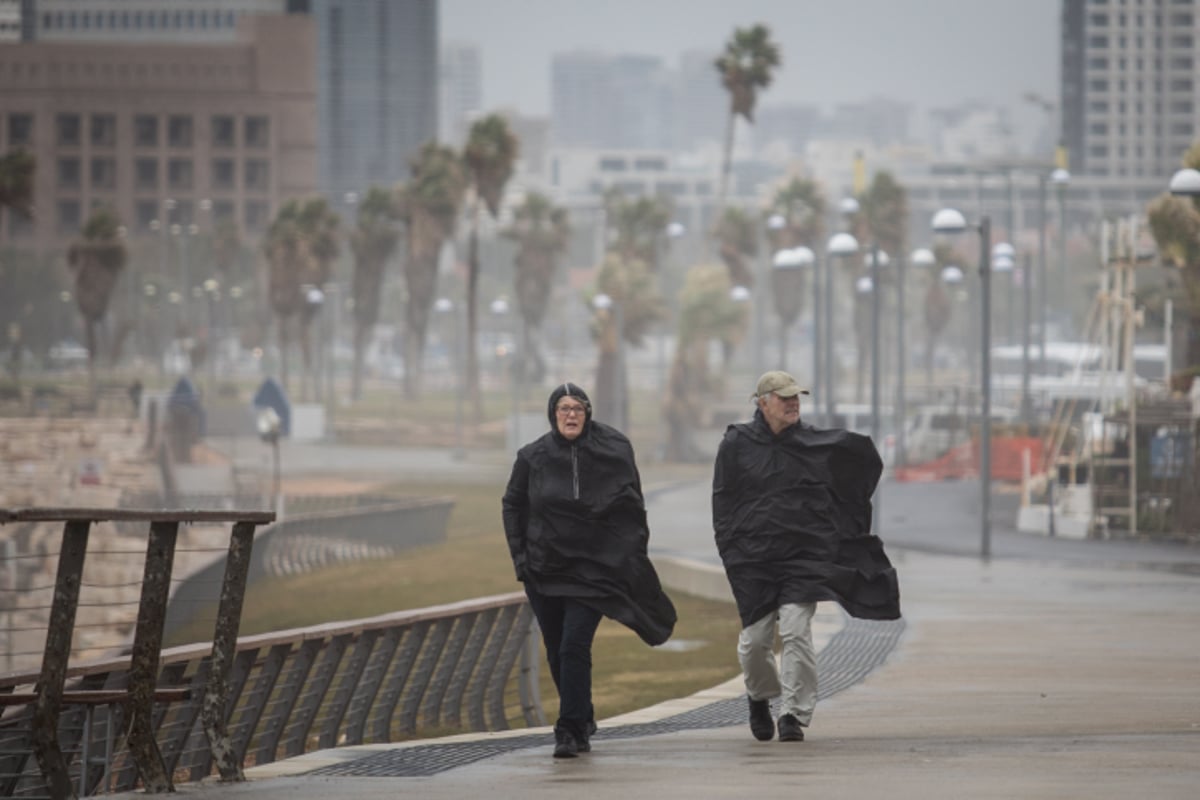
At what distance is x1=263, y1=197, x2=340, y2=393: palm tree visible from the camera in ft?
347

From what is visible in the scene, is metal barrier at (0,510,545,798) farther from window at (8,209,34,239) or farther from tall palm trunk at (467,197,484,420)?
window at (8,209,34,239)

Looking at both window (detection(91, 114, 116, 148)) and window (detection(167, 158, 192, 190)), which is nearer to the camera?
window (detection(167, 158, 192, 190))

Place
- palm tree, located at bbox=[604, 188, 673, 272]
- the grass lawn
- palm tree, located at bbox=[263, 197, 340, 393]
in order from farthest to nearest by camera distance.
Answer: palm tree, located at bbox=[263, 197, 340, 393]
palm tree, located at bbox=[604, 188, 673, 272]
the grass lawn

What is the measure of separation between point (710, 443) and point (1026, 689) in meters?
61.1

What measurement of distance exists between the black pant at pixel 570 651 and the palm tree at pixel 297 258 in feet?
312

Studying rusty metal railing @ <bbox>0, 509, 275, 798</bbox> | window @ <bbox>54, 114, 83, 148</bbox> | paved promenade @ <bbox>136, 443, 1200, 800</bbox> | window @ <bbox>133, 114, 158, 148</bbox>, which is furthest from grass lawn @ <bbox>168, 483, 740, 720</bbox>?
window @ <bbox>54, 114, 83, 148</bbox>

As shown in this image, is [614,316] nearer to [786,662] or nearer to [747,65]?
[747,65]

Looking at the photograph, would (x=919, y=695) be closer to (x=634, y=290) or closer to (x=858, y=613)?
(x=858, y=613)

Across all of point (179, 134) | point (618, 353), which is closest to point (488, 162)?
point (618, 353)

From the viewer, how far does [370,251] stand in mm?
110125

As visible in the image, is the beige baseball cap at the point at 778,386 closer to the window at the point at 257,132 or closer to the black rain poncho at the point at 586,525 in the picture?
the black rain poncho at the point at 586,525

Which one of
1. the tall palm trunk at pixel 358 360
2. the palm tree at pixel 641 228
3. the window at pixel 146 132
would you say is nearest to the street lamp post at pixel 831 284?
the palm tree at pixel 641 228

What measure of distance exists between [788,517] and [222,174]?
171684 millimetres

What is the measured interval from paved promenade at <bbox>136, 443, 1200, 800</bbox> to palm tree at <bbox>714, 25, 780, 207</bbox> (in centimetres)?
6029
